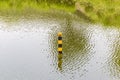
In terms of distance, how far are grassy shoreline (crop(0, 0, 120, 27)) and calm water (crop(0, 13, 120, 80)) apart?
5695mm

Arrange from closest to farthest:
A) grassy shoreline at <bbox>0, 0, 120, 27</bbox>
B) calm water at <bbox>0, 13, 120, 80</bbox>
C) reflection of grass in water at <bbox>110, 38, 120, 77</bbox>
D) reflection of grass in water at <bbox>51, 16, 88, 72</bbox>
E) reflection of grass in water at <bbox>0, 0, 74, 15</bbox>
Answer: calm water at <bbox>0, 13, 120, 80</bbox>
reflection of grass in water at <bbox>110, 38, 120, 77</bbox>
reflection of grass in water at <bbox>51, 16, 88, 72</bbox>
grassy shoreline at <bbox>0, 0, 120, 27</bbox>
reflection of grass in water at <bbox>0, 0, 74, 15</bbox>

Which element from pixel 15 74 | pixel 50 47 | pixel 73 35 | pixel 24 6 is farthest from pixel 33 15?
pixel 15 74

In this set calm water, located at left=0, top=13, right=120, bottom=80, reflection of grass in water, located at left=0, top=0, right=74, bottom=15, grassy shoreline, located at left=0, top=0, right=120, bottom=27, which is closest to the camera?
calm water, located at left=0, top=13, right=120, bottom=80

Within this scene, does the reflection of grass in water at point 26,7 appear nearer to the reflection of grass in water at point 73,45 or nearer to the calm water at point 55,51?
the calm water at point 55,51

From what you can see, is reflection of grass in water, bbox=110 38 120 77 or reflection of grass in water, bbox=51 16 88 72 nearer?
reflection of grass in water, bbox=110 38 120 77

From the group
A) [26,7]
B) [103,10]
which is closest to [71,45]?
[103,10]

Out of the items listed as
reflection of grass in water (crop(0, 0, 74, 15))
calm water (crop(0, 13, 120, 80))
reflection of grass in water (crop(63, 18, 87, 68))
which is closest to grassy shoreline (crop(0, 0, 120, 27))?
reflection of grass in water (crop(0, 0, 74, 15))

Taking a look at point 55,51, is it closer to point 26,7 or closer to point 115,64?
point 115,64

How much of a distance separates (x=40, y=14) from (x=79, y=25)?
28.3 ft

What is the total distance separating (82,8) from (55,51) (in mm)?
23247

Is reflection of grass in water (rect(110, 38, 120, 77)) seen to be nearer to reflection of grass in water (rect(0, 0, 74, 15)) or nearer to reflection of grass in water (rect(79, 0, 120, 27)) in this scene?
reflection of grass in water (rect(79, 0, 120, 27))

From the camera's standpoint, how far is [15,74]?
2102 centimetres

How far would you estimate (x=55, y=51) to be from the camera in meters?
26.1

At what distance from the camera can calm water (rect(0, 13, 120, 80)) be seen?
21375mm
